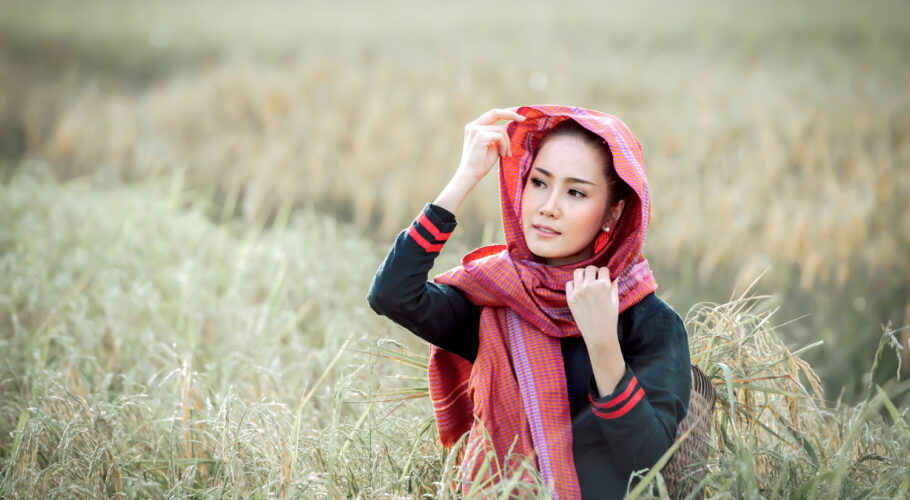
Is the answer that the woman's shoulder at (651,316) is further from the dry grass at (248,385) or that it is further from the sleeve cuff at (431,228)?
the sleeve cuff at (431,228)

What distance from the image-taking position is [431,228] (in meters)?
1.99

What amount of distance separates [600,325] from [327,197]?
4.93 metres

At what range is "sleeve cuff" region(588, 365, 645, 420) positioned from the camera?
6.14 ft

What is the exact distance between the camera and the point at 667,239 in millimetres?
5883

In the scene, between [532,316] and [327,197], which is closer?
[532,316]

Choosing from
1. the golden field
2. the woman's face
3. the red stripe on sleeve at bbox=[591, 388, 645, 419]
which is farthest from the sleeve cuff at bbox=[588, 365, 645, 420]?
the golden field

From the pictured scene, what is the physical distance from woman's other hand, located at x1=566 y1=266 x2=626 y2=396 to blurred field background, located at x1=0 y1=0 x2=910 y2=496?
54 centimetres

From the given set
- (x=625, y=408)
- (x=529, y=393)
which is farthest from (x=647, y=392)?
(x=529, y=393)

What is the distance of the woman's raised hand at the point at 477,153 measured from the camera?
2.05 m

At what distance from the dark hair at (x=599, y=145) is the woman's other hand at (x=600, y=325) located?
316 mm

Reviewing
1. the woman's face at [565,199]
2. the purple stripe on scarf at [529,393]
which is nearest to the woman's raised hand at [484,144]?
the woman's face at [565,199]

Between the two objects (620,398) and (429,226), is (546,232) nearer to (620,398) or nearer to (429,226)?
(429,226)

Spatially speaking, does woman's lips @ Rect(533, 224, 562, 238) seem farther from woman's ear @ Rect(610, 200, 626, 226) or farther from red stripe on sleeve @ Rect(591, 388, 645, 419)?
red stripe on sleeve @ Rect(591, 388, 645, 419)

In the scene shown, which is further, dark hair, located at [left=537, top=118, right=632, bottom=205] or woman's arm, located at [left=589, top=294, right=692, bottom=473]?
dark hair, located at [left=537, top=118, right=632, bottom=205]
